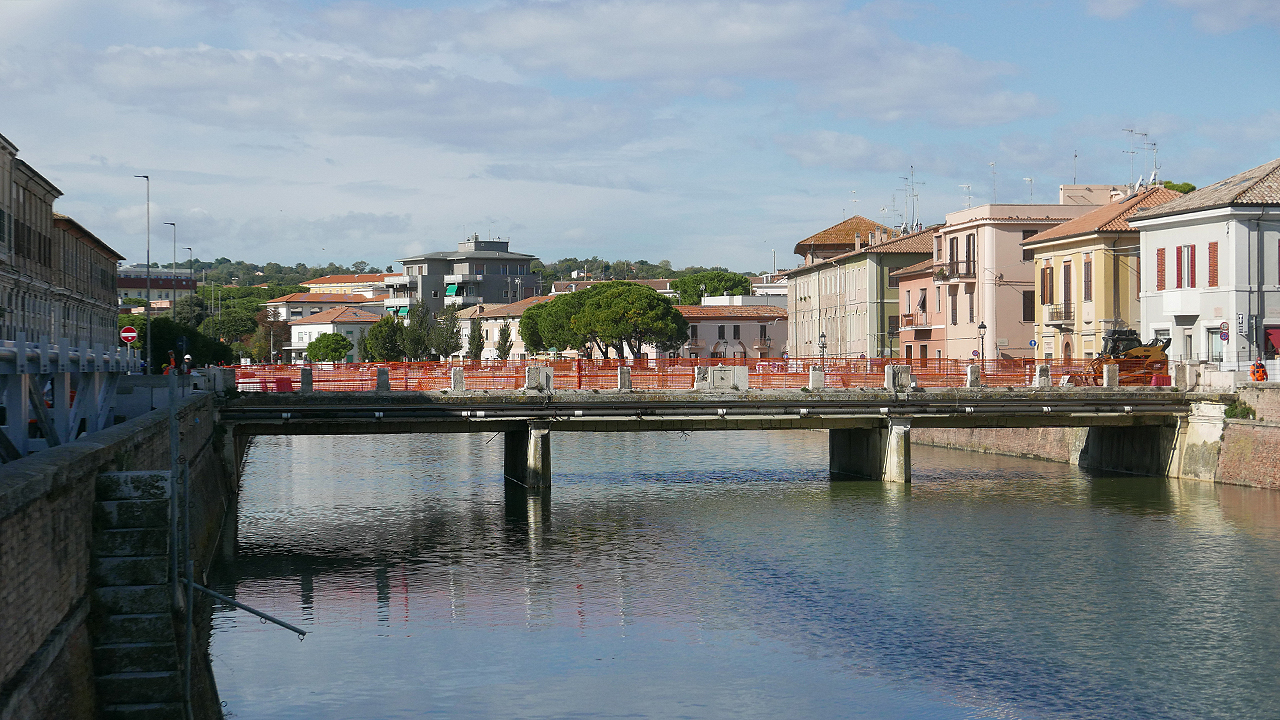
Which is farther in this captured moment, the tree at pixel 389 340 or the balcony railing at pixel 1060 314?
the tree at pixel 389 340

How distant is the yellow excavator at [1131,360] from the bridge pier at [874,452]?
8890 millimetres

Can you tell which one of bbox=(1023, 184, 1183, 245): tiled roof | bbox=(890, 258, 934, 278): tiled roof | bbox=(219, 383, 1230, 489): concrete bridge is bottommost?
bbox=(219, 383, 1230, 489): concrete bridge

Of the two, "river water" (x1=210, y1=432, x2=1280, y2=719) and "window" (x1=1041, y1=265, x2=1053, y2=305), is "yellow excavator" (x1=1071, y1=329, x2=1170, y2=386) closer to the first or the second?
"river water" (x1=210, y1=432, x2=1280, y2=719)

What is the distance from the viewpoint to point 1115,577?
31.1 metres

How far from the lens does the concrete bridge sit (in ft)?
150

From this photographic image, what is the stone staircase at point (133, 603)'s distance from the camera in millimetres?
17250

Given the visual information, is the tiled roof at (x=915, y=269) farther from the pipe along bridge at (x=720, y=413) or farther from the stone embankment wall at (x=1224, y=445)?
the pipe along bridge at (x=720, y=413)

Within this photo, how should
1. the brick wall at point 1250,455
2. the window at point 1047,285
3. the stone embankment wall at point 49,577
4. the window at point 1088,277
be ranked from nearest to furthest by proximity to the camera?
the stone embankment wall at point 49,577 < the brick wall at point 1250,455 < the window at point 1088,277 < the window at point 1047,285


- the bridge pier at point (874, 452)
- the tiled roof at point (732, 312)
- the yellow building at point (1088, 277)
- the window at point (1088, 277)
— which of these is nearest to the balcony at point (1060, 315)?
the yellow building at point (1088, 277)

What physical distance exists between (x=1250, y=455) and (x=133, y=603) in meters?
40.4

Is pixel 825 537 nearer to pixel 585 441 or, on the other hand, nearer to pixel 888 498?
pixel 888 498

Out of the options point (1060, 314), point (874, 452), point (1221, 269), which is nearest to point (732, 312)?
point (1060, 314)

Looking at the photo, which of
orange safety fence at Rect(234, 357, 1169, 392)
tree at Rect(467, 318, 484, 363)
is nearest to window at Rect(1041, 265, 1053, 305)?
orange safety fence at Rect(234, 357, 1169, 392)

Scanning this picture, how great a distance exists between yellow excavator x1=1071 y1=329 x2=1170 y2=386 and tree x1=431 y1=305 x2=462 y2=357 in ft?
305
